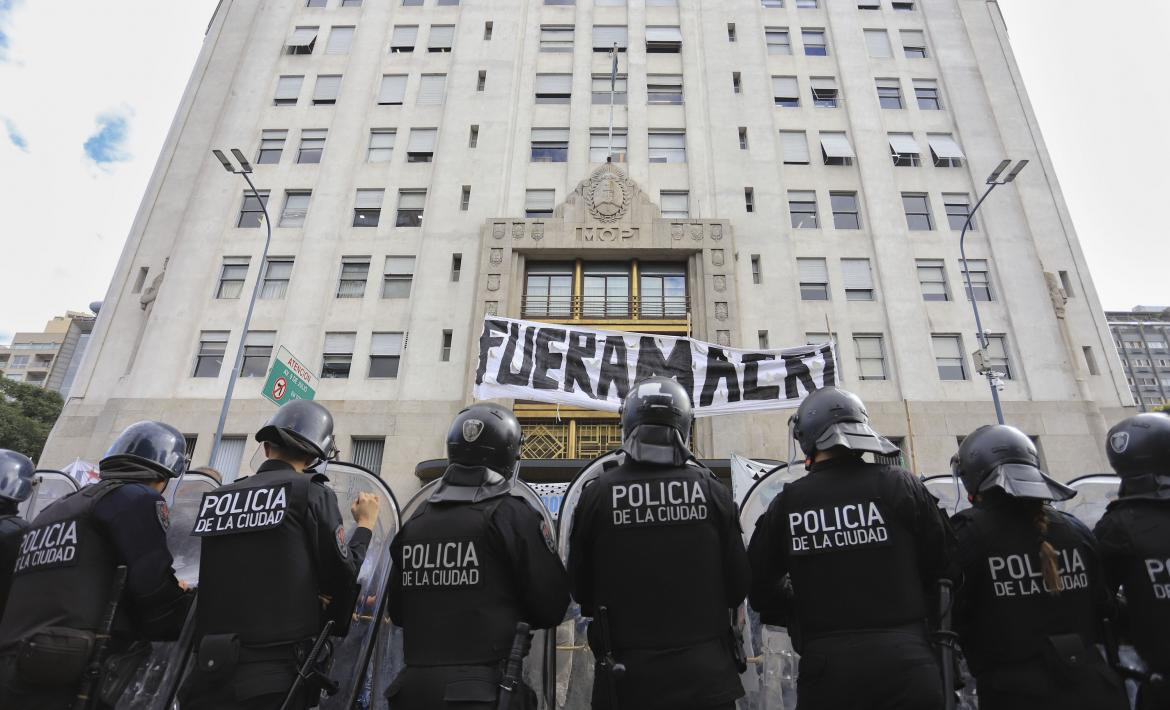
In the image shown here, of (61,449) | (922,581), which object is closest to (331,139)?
(61,449)

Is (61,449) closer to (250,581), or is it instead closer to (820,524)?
(250,581)

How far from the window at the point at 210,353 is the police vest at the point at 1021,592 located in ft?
73.1

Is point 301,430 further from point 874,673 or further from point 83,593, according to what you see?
point 874,673

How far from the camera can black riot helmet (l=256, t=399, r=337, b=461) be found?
4.06 metres

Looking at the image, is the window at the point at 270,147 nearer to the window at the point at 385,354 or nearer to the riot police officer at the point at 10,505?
the window at the point at 385,354

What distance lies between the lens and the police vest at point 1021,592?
11.1 ft

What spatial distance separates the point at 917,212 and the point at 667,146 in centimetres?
971

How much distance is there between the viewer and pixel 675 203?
22672 millimetres

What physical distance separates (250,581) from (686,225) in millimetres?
19290

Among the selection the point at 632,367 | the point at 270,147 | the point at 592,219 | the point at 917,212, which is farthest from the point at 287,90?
the point at 917,212

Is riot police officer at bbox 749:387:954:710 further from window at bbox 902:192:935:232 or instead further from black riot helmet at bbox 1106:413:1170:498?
window at bbox 902:192:935:232

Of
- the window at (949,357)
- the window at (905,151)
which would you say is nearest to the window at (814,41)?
the window at (905,151)

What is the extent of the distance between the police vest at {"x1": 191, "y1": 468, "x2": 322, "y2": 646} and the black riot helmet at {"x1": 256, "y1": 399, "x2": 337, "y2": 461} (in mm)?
334

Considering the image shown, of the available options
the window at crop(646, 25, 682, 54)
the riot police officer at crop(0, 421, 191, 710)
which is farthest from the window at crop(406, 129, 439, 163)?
the riot police officer at crop(0, 421, 191, 710)
